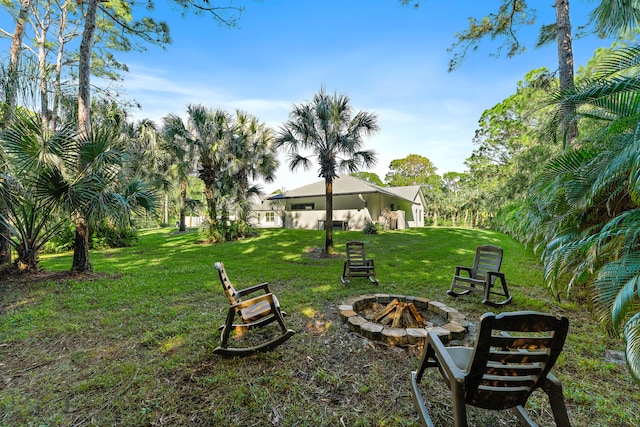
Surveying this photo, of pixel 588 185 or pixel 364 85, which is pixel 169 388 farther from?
pixel 364 85

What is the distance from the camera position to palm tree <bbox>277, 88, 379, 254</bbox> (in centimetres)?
998

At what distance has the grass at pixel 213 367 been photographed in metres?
2.21

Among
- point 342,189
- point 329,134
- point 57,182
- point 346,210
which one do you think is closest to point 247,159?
point 329,134

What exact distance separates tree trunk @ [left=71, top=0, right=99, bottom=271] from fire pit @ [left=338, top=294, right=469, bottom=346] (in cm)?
737

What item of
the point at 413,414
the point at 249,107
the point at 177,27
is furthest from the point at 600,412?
the point at 249,107

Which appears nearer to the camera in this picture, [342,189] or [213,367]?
[213,367]

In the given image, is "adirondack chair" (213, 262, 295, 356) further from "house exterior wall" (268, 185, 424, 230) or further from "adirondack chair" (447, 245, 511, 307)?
"house exterior wall" (268, 185, 424, 230)

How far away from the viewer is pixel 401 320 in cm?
383

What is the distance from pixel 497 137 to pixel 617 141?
21920 millimetres

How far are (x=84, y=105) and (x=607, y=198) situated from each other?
1116 centimetres

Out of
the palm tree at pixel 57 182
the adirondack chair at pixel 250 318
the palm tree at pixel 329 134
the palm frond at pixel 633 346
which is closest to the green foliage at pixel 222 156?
the palm tree at pixel 329 134

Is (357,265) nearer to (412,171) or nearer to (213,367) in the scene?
(213,367)

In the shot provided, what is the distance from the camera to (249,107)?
51.6 feet

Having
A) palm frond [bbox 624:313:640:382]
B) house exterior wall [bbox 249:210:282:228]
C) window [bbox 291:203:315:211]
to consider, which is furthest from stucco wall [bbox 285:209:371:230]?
palm frond [bbox 624:313:640:382]
